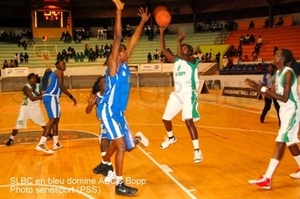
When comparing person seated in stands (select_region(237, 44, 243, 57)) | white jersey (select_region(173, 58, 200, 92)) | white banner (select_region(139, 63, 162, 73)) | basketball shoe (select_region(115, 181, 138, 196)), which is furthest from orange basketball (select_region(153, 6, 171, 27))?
person seated in stands (select_region(237, 44, 243, 57))

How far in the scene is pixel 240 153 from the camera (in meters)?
7.14

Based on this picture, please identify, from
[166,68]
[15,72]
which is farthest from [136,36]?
[15,72]

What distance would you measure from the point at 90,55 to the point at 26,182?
25450mm

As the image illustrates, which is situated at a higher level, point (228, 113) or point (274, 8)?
point (274, 8)

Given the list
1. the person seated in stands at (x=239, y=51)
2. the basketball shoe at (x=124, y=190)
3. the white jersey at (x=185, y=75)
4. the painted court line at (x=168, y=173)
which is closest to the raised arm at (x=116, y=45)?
the basketball shoe at (x=124, y=190)

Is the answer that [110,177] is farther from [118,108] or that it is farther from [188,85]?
[188,85]

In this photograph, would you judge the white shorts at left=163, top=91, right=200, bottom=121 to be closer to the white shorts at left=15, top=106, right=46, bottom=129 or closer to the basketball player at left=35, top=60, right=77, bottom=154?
the basketball player at left=35, top=60, right=77, bottom=154

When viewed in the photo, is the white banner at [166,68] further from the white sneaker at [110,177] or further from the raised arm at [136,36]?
the white sneaker at [110,177]

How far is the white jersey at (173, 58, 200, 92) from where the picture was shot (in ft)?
20.9

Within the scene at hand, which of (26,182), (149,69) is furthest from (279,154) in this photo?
(149,69)

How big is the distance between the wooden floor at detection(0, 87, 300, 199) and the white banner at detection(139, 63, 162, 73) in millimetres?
17448

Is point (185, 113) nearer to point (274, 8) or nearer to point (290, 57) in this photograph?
point (290, 57)

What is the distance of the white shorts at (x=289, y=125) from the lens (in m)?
4.92

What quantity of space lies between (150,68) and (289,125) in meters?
23.3
